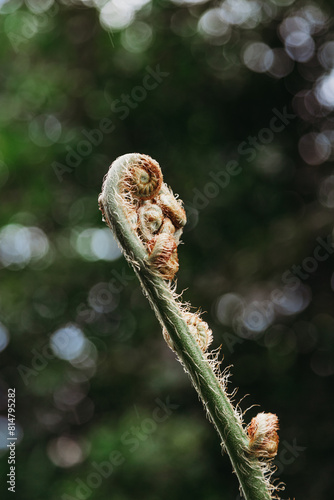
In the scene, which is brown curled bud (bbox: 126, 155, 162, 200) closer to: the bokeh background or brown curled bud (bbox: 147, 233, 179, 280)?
brown curled bud (bbox: 147, 233, 179, 280)

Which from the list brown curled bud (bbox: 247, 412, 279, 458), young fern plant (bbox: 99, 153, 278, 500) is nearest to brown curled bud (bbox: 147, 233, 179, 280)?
young fern plant (bbox: 99, 153, 278, 500)

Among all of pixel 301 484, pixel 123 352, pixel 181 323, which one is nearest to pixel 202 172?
pixel 123 352

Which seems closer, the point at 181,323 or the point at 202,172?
the point at 181,323

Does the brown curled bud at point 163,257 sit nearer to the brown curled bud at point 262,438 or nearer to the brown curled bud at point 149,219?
the brown curled bud at point 149,219

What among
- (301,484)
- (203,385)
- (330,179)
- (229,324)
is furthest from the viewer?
(330,179)

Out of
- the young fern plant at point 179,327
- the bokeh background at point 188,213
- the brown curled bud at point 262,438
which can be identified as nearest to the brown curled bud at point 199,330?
the young fern plant at point 179,327

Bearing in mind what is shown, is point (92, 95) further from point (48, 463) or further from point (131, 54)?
point (48, 463)

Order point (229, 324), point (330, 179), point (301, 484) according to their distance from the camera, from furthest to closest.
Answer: point (330, 179), point (229, 324), point (301, 484)

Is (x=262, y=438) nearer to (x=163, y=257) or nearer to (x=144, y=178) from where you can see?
(x=163, y=257)
